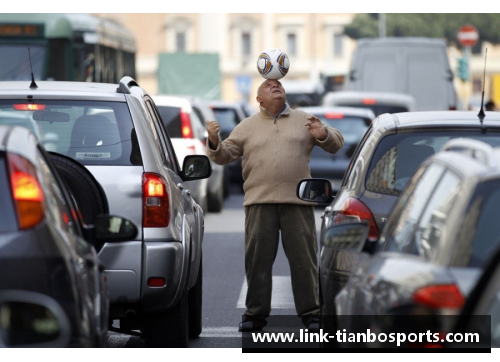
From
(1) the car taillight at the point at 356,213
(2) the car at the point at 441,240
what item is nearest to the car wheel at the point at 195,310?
(1) the car taillight at the point at 356,213

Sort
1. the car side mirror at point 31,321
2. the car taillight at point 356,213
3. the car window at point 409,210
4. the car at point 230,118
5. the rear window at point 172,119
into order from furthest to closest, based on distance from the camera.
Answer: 1. the car at point 230,118
2. the rear window at point 172,119
3. the car taillight at point 356,213
4. the car window at point 409,210
5. the car side mirror at point 31,321

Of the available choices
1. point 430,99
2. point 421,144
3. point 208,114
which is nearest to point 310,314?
point 421,144

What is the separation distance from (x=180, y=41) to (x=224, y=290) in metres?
103

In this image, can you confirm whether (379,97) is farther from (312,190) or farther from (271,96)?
(312,190)

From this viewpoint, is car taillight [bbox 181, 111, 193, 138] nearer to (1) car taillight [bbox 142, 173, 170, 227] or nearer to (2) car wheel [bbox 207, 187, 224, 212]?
(2) car wheel [bbox 207, 187, 224, 212]

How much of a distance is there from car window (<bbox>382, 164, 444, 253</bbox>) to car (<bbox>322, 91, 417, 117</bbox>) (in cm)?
1650

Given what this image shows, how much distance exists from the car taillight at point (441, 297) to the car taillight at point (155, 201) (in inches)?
125

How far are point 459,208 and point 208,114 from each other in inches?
591

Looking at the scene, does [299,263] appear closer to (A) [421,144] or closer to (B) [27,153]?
(A) [421,144]

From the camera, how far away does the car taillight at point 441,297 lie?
3771 mm

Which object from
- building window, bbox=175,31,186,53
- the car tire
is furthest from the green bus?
building window, bbox=175,31,186,53

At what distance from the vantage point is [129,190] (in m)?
6.88

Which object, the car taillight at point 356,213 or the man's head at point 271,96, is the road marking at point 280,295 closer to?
the man's head at point 271,96

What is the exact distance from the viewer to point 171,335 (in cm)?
719
